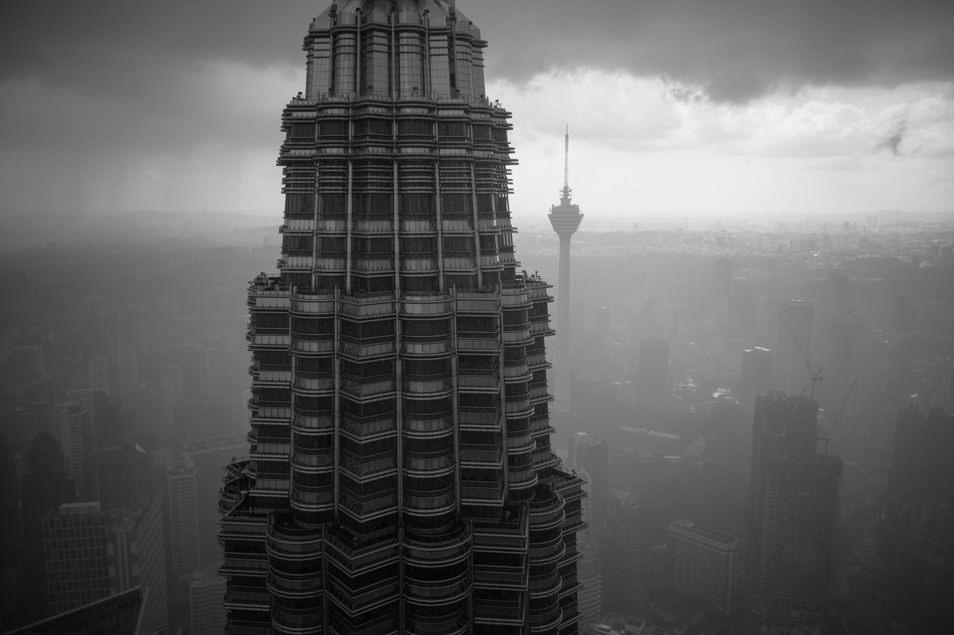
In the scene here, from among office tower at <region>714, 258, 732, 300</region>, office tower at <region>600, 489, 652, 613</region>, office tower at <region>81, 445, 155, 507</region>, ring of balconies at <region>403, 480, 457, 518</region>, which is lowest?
office tower at <region>600, 489, 652, 613</region>

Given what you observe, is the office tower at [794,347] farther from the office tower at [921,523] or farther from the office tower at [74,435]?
the office tower at [74,435]

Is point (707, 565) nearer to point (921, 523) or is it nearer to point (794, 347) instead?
point (921, 523)

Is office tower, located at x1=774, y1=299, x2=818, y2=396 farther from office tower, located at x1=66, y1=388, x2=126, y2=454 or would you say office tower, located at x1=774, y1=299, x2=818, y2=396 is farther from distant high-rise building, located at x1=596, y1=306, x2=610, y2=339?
office tower, located at x1=66, y1=388, x2=126, y2=454

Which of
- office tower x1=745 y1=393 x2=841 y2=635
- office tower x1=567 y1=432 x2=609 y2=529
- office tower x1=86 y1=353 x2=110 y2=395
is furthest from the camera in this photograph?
office tower x1=567 y1=432 x2=609 y2=529

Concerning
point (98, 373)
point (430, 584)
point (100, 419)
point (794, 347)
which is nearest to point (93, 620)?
point (430, 584)

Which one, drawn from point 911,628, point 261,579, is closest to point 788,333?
point 911,628

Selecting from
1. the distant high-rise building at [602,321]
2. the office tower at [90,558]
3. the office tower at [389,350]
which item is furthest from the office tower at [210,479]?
the distant high-rise building at [602,321]

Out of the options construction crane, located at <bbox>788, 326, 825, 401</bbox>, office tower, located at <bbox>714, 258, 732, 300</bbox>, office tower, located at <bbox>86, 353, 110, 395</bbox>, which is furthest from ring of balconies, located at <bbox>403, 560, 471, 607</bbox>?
office tower, located at <bbox>714, 258, 732, 300</bbox>
